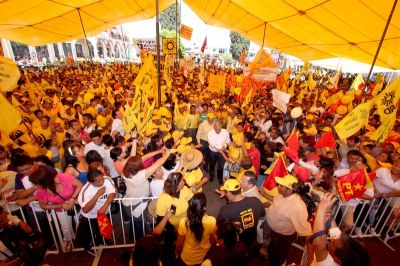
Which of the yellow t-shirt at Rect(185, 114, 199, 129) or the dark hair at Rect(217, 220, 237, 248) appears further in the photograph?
the yellow t-shirt at Rect(185, 114, 199, 129)

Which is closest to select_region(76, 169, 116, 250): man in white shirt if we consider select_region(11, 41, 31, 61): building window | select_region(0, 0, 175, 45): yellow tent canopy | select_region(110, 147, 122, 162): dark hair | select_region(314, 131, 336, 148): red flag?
select_region(110, 147, 122, 162): dark hair

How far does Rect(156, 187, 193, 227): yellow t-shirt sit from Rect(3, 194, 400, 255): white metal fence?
1.96 feet

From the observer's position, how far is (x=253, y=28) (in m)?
12.7

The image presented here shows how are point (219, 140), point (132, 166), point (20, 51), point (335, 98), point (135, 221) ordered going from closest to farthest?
point (132, 166)
point (135, 221)
point (219, 140)
point (335, 98)
point (20, 51)

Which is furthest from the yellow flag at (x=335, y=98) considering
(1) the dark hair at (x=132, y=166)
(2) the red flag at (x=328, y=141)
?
(1) the dark hair at (x=132, y=166)

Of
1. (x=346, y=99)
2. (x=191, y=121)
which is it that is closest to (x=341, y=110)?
(x=346, y=99)

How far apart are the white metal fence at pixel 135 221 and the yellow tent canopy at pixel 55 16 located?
6.29 meters

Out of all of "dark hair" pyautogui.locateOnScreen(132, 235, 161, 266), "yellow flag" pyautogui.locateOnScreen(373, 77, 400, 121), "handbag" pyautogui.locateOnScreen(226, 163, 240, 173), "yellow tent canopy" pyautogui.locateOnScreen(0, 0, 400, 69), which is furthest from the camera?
"yellow tent canopy" pyautogui.locateOnScreen(0, 0, 400, 69)

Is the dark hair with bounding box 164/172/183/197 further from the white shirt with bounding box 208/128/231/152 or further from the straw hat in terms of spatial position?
the white shirt with bounding box 208/128/231/152

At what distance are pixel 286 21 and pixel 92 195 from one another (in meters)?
8.96

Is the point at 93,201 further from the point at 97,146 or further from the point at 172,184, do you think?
the point at 97,146

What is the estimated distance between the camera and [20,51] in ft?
106

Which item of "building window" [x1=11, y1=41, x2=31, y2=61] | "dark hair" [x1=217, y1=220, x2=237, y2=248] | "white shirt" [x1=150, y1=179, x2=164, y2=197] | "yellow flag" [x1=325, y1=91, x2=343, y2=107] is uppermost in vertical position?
"building window" [x1=11, y1=41, x2=31, y2=61]

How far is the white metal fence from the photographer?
402cm
